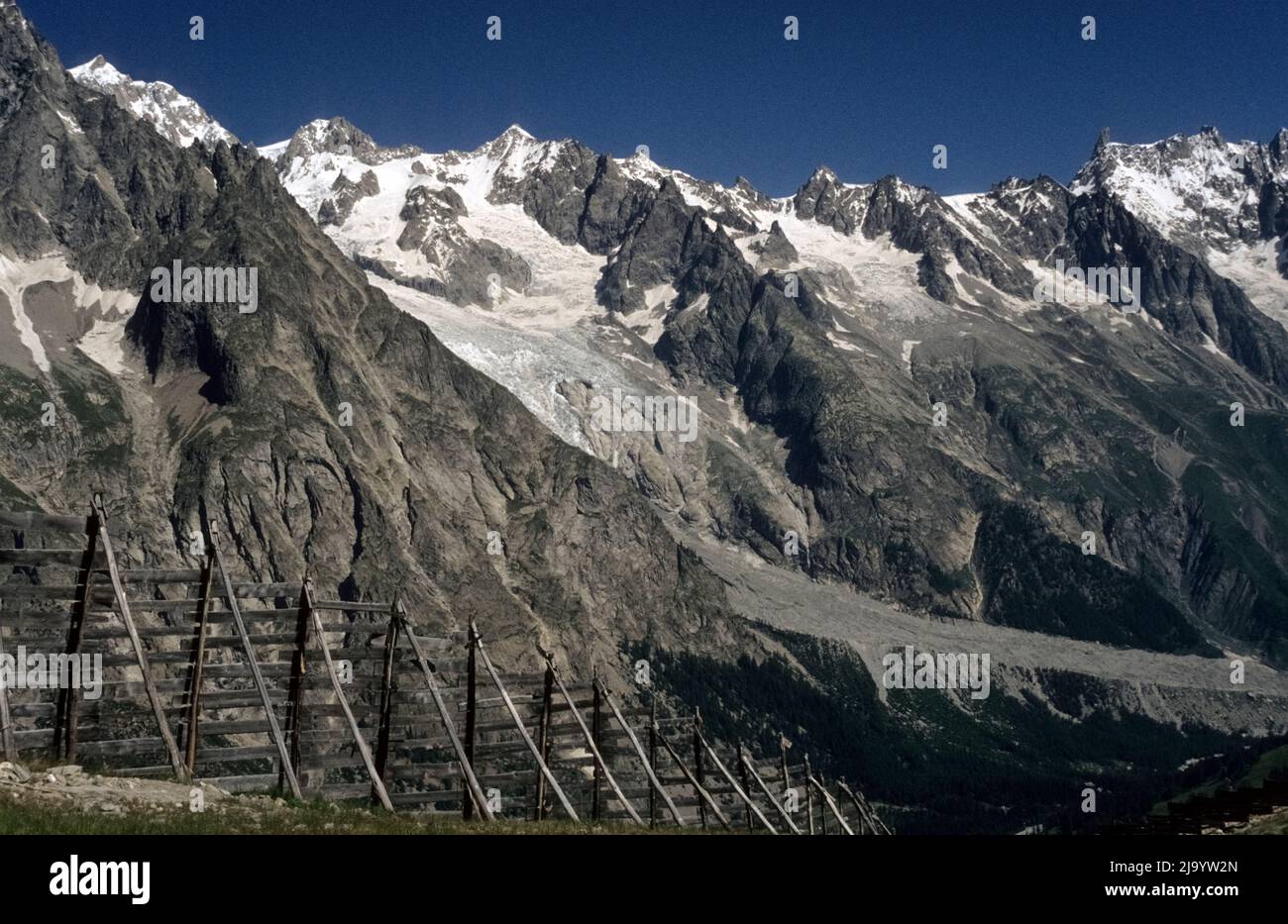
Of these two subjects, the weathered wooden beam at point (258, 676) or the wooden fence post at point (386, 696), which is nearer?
the weathered wooden beam at point (258, 676)

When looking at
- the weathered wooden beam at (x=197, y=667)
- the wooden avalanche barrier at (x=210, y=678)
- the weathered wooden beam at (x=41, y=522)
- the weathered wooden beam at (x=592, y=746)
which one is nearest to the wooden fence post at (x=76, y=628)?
the wooden avalanche barrier at (x=210, y=678)

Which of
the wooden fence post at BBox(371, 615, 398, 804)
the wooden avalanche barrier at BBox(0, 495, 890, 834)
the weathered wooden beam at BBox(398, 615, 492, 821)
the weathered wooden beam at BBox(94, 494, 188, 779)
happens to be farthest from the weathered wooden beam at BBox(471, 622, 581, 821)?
the weathered wooden beam at BBox(94, 494, 188, 779)

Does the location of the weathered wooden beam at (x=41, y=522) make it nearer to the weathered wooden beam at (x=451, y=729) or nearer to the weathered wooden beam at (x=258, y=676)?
the weathered wooden beam at (x=258, y=676)

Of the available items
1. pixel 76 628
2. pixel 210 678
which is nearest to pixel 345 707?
pixel 210 678

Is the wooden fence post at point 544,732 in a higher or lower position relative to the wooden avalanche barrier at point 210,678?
lower
